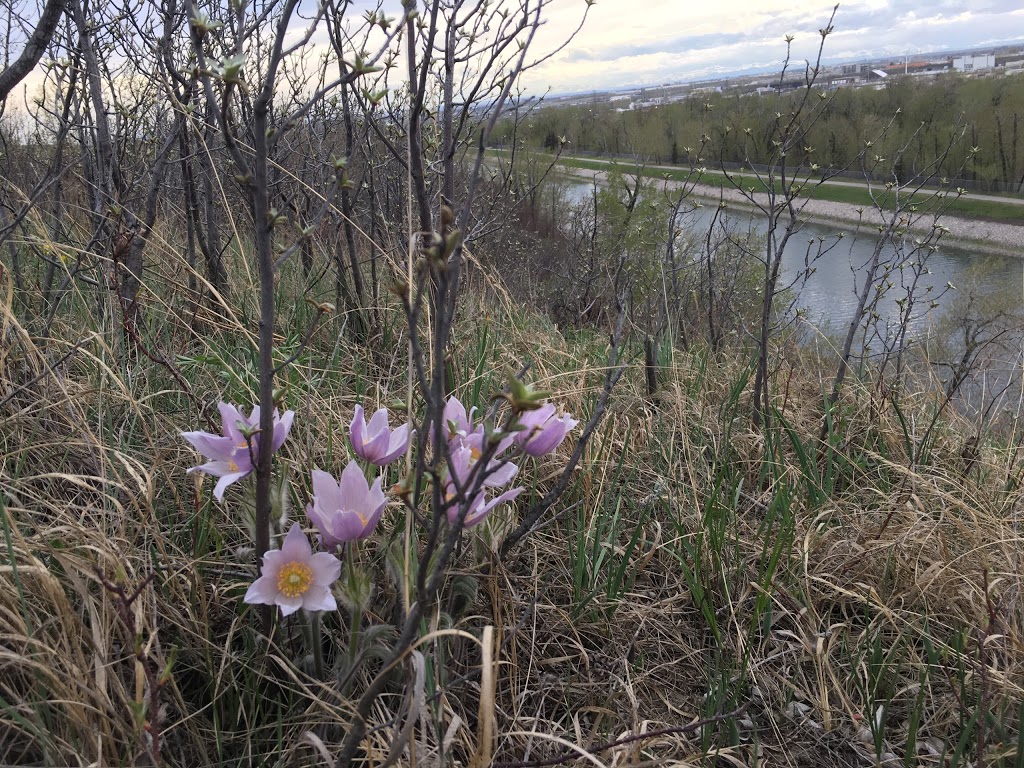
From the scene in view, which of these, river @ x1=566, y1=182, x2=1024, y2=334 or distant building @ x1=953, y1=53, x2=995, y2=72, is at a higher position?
distant building @ x1=953, y1=53, x2=995, y2=72

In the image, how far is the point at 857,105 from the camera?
35.3m

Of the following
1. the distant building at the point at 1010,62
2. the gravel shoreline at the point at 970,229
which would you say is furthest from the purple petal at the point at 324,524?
the distant building at the point at 1010,62

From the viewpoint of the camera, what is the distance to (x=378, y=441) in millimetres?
1303

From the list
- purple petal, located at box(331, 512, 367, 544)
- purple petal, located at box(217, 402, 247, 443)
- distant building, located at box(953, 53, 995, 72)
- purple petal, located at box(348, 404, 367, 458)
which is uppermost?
distant building, located at box(953, 53, 995, 72)

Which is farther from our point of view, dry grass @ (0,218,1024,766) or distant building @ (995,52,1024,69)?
distant building @ (995,52,1024,69)

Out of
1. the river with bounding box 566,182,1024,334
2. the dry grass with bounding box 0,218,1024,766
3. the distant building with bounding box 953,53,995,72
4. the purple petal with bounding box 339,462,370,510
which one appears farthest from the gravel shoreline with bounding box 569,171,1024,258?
the purple petal with bounding box 339,462,370,510

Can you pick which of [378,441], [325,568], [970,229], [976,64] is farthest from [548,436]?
[976,64]

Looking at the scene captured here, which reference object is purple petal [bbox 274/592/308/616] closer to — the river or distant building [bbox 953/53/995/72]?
the river

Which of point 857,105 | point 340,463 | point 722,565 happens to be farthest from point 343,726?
point 857,105

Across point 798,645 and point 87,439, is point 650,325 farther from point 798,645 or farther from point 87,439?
point 87,439

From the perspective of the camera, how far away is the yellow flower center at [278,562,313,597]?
3.90 feet

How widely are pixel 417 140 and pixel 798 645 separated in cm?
173

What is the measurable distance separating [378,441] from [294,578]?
0.89ft

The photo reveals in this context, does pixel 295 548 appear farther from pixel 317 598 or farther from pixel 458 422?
pixel 458 422
